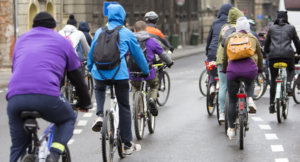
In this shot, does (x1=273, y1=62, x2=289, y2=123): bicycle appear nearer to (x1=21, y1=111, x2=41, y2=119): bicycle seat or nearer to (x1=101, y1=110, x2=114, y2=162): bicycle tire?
(x1=101, y1=110, x2=114, y2=162): bicycle tire

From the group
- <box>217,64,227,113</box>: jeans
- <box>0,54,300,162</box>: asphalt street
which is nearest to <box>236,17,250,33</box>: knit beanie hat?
<box>217,64,227,113</box>: jeans

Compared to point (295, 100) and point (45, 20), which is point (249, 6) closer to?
point (295, 100)

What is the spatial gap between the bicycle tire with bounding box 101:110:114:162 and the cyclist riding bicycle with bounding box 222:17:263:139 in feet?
6.53

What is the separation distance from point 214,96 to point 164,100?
215 centimetres

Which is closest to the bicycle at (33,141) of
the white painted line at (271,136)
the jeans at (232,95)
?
the jeans at (232,95)

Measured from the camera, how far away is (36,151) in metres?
3.91

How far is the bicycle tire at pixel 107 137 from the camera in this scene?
212 inches

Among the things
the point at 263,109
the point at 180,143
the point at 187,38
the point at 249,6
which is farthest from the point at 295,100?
the point at 249,6

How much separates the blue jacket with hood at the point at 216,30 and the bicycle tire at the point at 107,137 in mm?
3704

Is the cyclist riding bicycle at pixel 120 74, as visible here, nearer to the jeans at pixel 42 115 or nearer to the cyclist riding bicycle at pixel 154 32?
the jeans at pixel 42 115

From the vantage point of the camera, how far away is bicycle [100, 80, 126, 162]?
213 inches

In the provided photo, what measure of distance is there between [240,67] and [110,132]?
2109 millimetres

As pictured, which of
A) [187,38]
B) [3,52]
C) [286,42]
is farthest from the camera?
[187,38]

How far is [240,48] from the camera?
22.0ft
